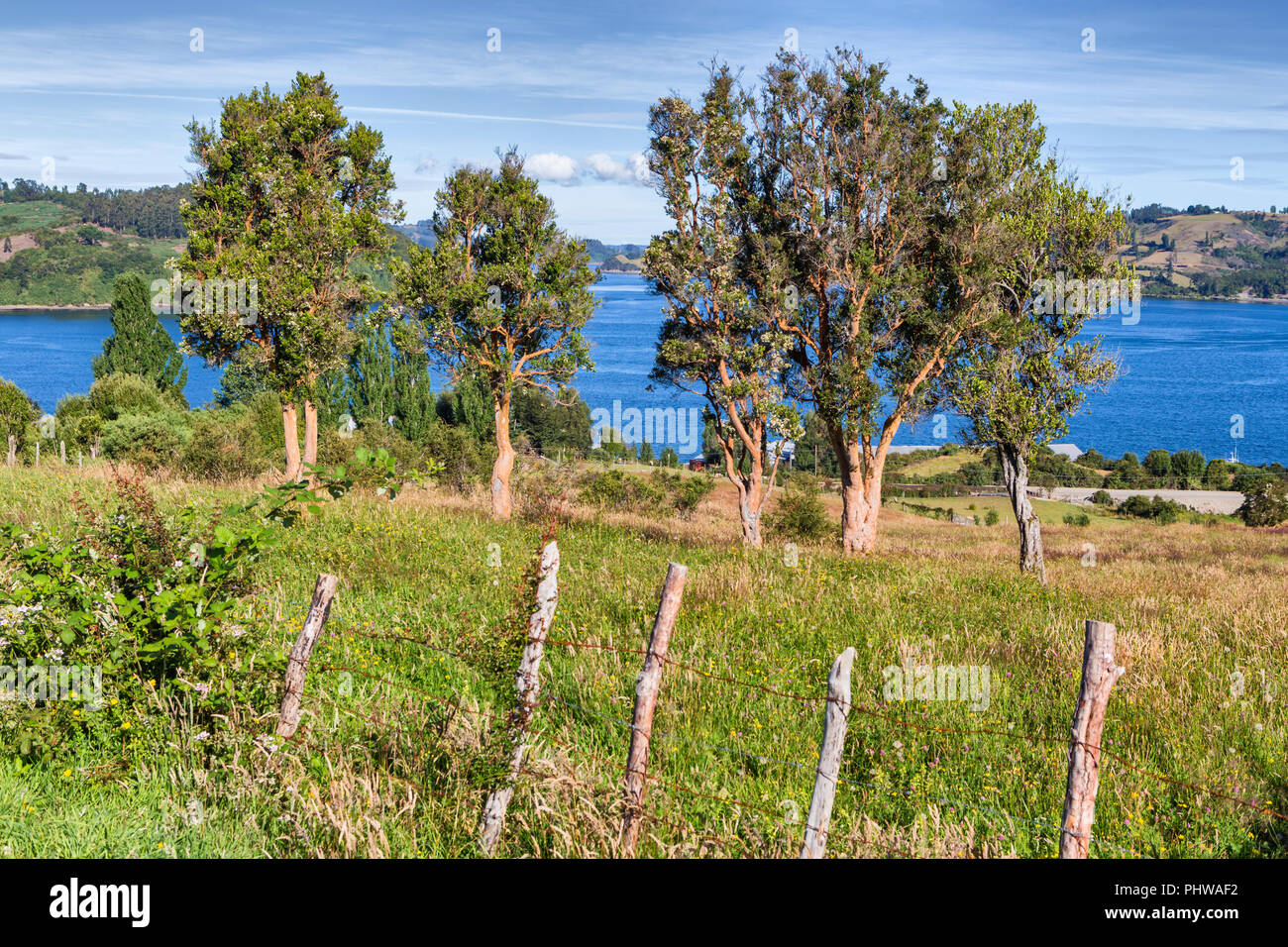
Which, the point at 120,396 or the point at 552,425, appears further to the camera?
the point at 552,425

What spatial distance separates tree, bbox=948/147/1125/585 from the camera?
76.9 feet

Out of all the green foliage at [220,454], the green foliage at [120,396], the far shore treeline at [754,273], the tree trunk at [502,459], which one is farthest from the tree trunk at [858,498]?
the green foliage at [120,396]

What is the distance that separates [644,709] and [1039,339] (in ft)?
74.9

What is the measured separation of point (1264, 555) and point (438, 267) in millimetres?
37130

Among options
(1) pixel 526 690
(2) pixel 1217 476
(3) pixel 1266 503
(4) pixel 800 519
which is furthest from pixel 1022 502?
(2) pixel 1217 476

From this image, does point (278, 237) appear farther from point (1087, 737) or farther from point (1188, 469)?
point (1188, 469)

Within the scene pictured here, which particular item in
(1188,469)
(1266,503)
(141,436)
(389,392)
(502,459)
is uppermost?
(389,392)

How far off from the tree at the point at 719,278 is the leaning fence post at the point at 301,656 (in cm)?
2047

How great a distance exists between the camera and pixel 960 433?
1010 inches

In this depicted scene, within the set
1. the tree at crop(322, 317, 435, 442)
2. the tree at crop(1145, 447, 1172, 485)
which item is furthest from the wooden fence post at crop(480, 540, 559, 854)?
the tree at crop(1145, 447, 1172, 485)

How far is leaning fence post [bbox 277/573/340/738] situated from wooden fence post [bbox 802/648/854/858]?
3.33 meters

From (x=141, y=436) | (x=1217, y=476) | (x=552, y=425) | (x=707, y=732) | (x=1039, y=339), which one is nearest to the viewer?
(x=707, y=732)

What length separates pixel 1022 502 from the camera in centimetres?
2342

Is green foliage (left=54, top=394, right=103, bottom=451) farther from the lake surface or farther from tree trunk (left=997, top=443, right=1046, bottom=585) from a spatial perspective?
the lake surface
